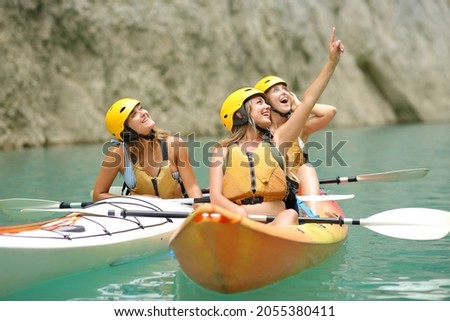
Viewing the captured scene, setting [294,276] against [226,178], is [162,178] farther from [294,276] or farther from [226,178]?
[294,276]

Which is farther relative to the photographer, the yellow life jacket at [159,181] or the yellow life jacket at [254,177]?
the yellow life jacket at [159,181]

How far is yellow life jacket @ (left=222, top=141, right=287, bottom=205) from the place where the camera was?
14.9ft

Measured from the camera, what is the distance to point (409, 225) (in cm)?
457

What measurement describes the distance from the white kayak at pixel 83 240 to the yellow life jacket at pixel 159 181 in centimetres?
30

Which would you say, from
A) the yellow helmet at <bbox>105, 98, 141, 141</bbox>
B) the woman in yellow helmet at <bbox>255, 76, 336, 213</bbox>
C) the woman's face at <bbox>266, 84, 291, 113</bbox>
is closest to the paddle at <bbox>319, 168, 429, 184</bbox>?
the woman in yellow helmet at <bbox>255, 76, 336, 213</bbox>

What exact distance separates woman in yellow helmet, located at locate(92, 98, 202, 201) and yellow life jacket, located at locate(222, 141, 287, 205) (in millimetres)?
1056

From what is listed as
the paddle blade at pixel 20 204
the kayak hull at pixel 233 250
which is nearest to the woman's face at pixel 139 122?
the paddle blade at pixel 20 204

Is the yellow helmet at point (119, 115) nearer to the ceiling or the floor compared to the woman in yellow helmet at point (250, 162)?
nearer to the ceiling

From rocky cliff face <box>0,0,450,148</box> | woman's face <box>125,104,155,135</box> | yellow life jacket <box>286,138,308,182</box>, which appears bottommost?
yellow life jacket <box>286,138,308,182</box>

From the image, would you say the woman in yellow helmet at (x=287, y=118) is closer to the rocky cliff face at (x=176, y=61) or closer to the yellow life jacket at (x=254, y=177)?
the yellow life jacket at (x=254, y=177)

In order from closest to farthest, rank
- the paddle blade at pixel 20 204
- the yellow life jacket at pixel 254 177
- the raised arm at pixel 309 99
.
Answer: the yellow life jacket at pixel 254 177 < the raised arm at pixel 309 99 < the paddle blade at pixel 20 204

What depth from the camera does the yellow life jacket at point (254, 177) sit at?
4.53 m

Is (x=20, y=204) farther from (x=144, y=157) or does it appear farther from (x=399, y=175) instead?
(x=399, y=175)

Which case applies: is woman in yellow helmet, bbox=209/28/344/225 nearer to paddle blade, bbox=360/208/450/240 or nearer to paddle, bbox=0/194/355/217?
paddle blade, bbox=360/208/450/240
